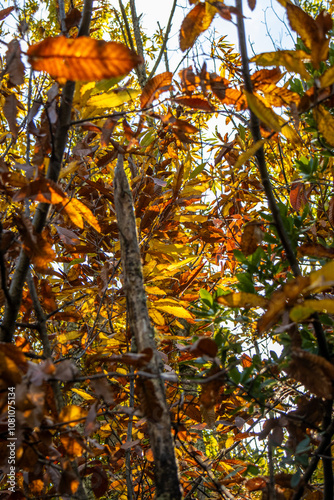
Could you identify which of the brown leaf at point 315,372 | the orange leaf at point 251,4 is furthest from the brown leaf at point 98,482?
the orange leaf at point 251,4

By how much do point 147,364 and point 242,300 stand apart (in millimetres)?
213

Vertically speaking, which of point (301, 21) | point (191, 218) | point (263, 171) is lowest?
point (263, 171)

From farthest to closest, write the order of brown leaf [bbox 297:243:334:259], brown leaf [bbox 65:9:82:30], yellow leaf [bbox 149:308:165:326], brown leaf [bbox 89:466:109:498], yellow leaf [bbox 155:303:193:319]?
1. yellow leaf [bbox 149:308:165:326]
2. yellow leaf [bbox 155:303:193:319]
3. brown leaf [bbox 89:466:109:498]
4. brown leaf [bbox 65:9:82:30]
5. brown leaf [bbox 297:243:334:259]

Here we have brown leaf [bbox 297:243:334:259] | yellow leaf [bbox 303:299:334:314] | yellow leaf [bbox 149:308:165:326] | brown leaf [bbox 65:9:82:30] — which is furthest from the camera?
yellow leaf [bbox 149:308:165:326]

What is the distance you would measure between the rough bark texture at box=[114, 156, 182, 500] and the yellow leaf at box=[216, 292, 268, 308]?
164mm

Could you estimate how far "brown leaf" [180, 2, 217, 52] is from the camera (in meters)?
0.76

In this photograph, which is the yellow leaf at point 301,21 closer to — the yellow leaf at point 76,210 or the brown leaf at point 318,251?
the brown leaf at point 318,251

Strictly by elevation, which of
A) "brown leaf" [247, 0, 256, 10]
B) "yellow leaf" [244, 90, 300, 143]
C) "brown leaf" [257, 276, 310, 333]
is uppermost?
"brown leaf" [247, 0, 256, 10]

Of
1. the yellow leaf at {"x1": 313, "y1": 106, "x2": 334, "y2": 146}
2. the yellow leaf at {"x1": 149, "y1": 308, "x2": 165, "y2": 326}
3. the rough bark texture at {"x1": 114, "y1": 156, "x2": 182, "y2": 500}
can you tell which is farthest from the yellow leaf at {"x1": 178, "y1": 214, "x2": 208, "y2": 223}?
the yellow leaf at {"x1": 313, "y1": 106, "x2": 334, "y2": 146}

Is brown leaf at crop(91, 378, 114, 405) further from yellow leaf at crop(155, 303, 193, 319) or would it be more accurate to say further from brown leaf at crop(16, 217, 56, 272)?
yellow leaf at crop(155, 303, 193, 319)

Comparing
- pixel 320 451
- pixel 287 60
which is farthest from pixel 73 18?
pixel 320 451

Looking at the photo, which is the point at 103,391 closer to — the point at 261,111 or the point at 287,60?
the point at 261,111

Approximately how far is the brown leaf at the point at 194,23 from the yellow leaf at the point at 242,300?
52 centimetres

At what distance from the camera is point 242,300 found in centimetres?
69
